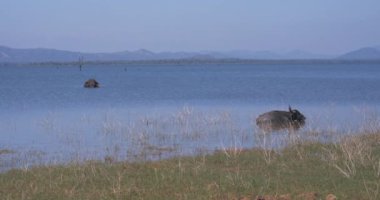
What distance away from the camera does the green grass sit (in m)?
12.0

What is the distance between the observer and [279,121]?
27.5 metres

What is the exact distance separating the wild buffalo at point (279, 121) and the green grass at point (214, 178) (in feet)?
28.3

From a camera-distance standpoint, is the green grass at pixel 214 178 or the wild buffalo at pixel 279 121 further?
the wild buffalo at pixel 279 121

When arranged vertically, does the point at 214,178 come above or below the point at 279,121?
above

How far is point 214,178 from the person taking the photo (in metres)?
13.5

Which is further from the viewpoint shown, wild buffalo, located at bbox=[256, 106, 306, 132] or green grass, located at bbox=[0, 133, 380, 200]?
wild buffalo, located at bbox=[256, 106, 306, 132]

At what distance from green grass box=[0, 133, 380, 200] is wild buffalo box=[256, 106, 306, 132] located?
8640 millimetres

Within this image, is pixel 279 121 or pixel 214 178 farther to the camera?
pixel 279 121

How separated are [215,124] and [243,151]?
9.39 meters

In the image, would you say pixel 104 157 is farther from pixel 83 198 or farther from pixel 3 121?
pixel 3 121

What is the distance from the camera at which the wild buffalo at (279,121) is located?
86.1ft

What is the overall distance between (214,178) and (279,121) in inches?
569

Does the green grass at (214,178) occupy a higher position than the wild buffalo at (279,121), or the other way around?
the green grass at (214,178)

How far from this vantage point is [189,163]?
1617 cm
